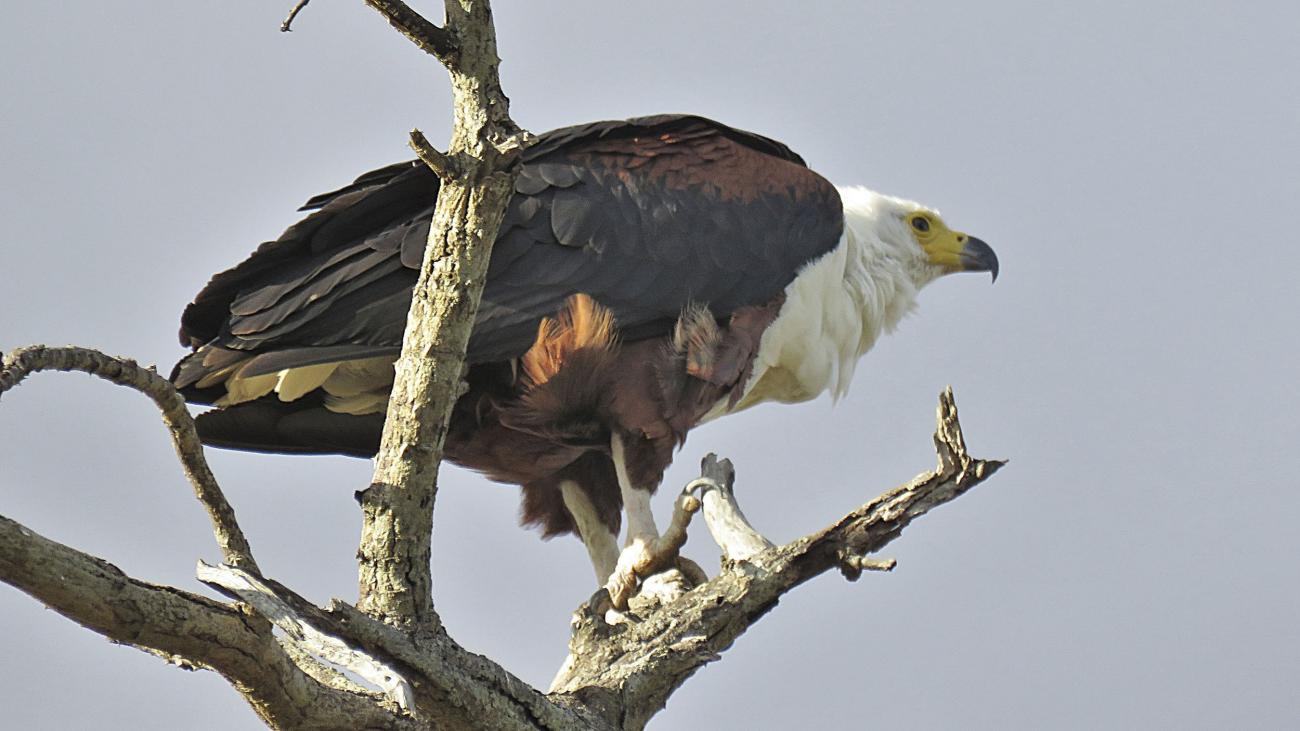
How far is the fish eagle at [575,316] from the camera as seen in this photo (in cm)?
557

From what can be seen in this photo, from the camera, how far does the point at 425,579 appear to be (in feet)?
12.7

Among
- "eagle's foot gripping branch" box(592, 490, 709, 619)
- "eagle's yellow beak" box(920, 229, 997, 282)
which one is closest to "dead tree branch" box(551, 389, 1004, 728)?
"eagle's foot gripping branch" box(592, 490, 709, 619)

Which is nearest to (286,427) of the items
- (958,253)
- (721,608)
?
(721,608)

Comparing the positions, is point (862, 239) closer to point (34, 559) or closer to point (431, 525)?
point (431, 525)

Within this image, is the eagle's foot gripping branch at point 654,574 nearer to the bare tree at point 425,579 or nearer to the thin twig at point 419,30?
the bare tree at point 425,579

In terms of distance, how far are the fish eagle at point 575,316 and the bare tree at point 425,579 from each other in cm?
101

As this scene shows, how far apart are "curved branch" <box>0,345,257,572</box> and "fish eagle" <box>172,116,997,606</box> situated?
1.36m

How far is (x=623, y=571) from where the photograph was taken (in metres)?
5.48

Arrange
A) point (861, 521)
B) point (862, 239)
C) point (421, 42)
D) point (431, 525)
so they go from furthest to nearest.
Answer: point (862, 239)
point (861, 521)
point (431, 525)
point (421, 42)

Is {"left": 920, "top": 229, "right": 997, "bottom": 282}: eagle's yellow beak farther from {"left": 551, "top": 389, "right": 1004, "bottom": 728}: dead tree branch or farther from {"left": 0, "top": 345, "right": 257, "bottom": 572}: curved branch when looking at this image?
{"left": 0, "top": 345, "right": 257, "bottom": 572}: curved branch

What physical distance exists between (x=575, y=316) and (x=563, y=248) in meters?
0.32

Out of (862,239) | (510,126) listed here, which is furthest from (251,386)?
(862,239)

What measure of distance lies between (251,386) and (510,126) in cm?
246

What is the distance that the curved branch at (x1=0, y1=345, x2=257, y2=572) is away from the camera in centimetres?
330
